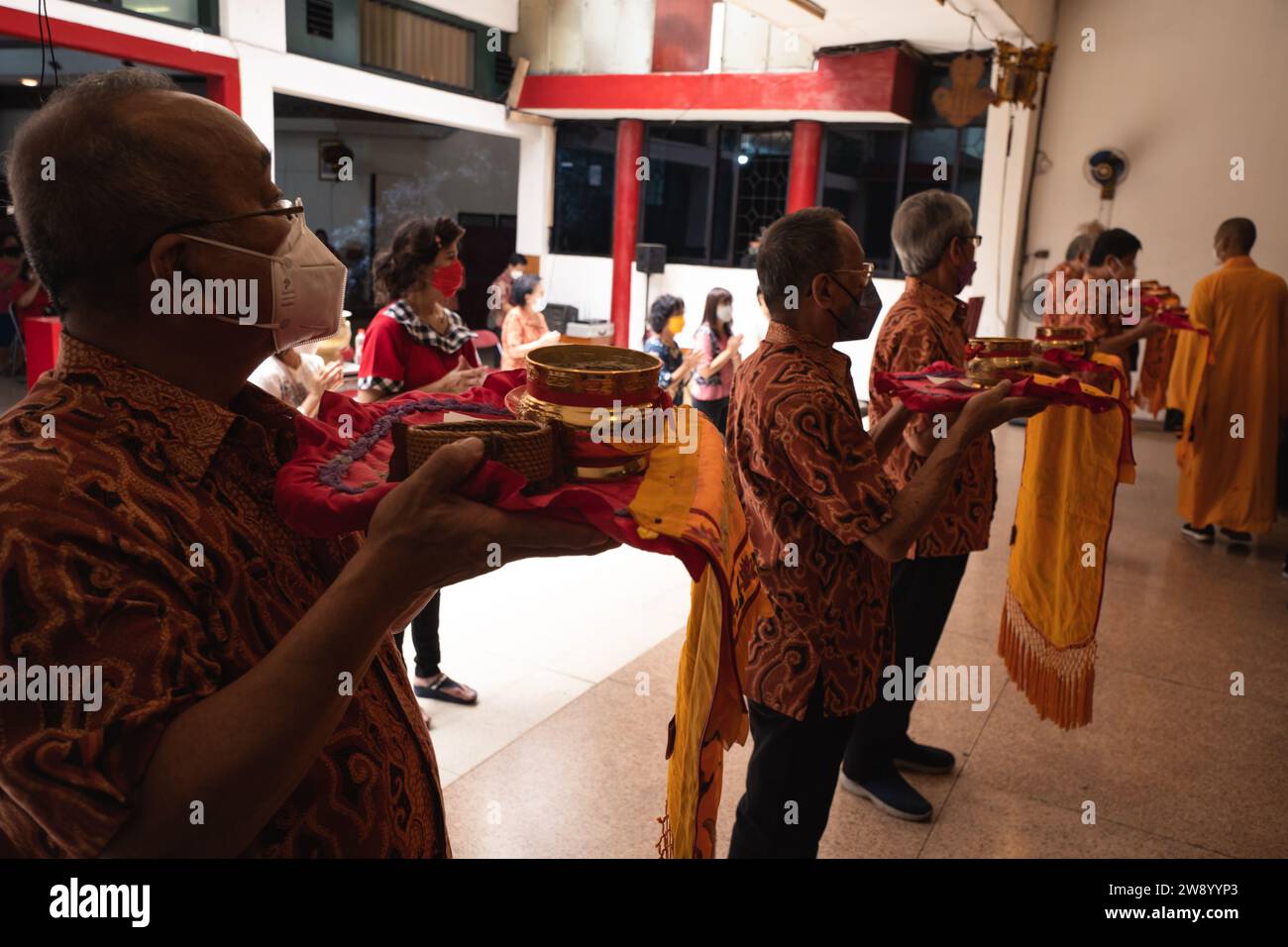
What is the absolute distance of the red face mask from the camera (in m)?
3.07

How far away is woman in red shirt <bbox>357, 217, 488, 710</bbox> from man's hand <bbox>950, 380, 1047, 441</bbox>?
1514 millimetres

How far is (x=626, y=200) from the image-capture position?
12.1 metres

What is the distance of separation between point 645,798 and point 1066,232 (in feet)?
29.1

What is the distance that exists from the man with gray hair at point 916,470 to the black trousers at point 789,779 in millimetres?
656

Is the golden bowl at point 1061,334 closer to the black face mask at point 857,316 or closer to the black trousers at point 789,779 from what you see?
the black face mask at point 857,316

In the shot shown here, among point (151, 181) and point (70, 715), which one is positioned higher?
point (151, 181)

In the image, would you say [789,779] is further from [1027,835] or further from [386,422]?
[386,422]

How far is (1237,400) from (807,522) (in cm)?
470

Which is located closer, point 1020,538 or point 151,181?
point 151,181

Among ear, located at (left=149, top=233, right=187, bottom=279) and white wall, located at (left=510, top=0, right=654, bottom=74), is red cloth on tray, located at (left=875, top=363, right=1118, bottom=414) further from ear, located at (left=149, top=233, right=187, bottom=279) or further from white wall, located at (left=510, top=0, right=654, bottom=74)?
white wall, located at (left=510, top=0, right=654, bottom=74)

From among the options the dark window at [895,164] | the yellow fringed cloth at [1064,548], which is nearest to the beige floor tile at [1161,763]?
the yellow fringed cloth at [1064,548]

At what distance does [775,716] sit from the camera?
1.92m
